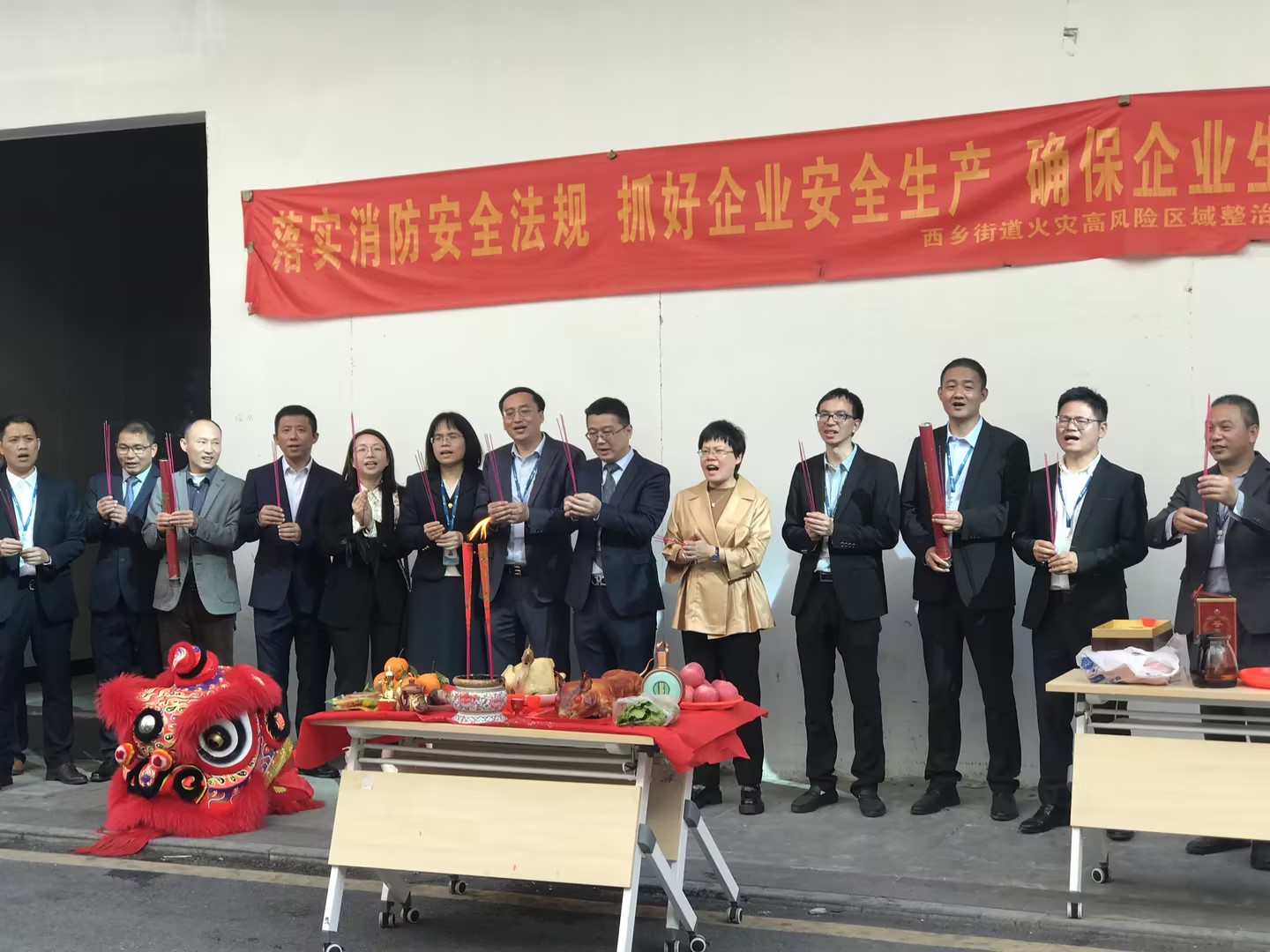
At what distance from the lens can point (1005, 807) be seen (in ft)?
15.3

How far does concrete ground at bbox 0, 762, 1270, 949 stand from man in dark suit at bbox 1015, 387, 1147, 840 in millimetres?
259

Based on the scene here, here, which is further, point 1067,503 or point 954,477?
point 954,477

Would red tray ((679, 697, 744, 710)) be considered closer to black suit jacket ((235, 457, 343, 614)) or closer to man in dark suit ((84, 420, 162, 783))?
black suit jacket ((235, 457, 343, 614))

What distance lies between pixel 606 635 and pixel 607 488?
552mm

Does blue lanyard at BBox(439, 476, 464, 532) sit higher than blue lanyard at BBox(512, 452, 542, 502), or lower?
lower

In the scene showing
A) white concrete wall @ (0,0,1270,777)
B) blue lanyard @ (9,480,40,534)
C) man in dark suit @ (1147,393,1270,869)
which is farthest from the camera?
blue lanyard @ (9,480,40,534)

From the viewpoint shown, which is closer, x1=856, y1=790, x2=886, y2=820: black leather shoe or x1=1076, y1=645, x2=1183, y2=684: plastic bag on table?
x1=1076, y1=645, x2=1183, y2=684: plastic bag on table

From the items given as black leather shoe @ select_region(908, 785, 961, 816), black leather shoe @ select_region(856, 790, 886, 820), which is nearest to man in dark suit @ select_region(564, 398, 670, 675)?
black leather shoe @ select_region(856, 790, 886, 820)

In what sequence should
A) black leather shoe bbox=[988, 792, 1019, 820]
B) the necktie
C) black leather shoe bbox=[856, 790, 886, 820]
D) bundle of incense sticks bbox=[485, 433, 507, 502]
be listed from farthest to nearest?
bundle of incense sticks bbox=[485, 433, 507, 502] → the necktie → black leather shoe bbox=[856, 790, 886, 820] → black leather shoe bbox=[988, 792, 1019, 820]

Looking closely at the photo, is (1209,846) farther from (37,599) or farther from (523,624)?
(37,599)

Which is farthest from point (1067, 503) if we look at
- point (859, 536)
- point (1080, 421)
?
point (859, 536)

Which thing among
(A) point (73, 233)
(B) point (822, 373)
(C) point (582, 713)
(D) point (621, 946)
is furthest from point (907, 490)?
(A) point (73, 233)

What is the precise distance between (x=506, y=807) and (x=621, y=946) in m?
0.44

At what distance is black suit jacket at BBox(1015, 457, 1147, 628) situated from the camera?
4.44 metres
